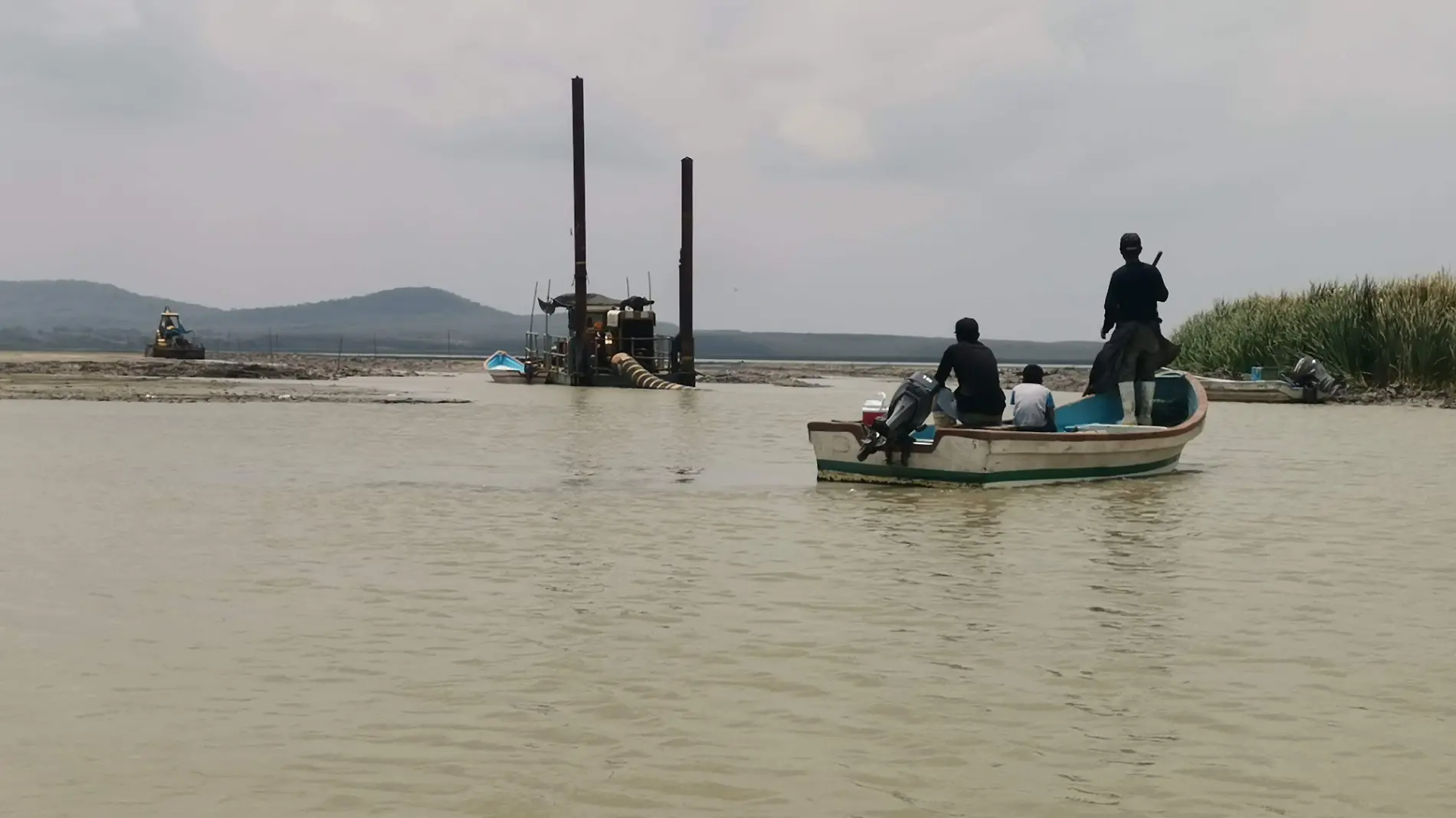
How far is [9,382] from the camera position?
42.7 metres

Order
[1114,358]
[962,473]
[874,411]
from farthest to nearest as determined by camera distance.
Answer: [1114,358]
[874,411]
[962,473]

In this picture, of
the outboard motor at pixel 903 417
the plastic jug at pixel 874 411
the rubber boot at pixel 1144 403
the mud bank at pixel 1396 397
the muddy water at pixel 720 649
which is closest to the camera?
the muddy water at pixel 720 649

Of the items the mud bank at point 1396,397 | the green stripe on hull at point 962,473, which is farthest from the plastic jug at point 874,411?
the mud bank at point 1396,397

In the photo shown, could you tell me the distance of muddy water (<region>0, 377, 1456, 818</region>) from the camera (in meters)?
5.81

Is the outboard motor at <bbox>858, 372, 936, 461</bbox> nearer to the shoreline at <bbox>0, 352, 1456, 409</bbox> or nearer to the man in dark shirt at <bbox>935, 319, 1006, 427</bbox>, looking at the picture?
the man in dark shirt at <bbox>935, 319, 1006, 427</bbox>

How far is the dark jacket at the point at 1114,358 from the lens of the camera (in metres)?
18.7

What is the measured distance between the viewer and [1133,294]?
60.5 feet

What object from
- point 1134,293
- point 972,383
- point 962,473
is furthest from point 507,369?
point 962,473

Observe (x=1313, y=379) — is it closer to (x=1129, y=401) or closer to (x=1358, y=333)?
(x=1358, y=333)

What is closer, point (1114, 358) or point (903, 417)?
point (903, 417)

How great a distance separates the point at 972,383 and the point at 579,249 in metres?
32.0

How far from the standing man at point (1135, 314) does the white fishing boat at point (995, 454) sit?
35.6 inches

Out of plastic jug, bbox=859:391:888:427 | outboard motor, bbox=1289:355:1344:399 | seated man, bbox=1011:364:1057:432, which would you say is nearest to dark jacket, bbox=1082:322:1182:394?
seated man, bbox=1011:364:1057:432

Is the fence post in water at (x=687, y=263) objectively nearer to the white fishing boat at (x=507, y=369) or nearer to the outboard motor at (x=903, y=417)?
the white fishing boat at (x=507, y=369)
